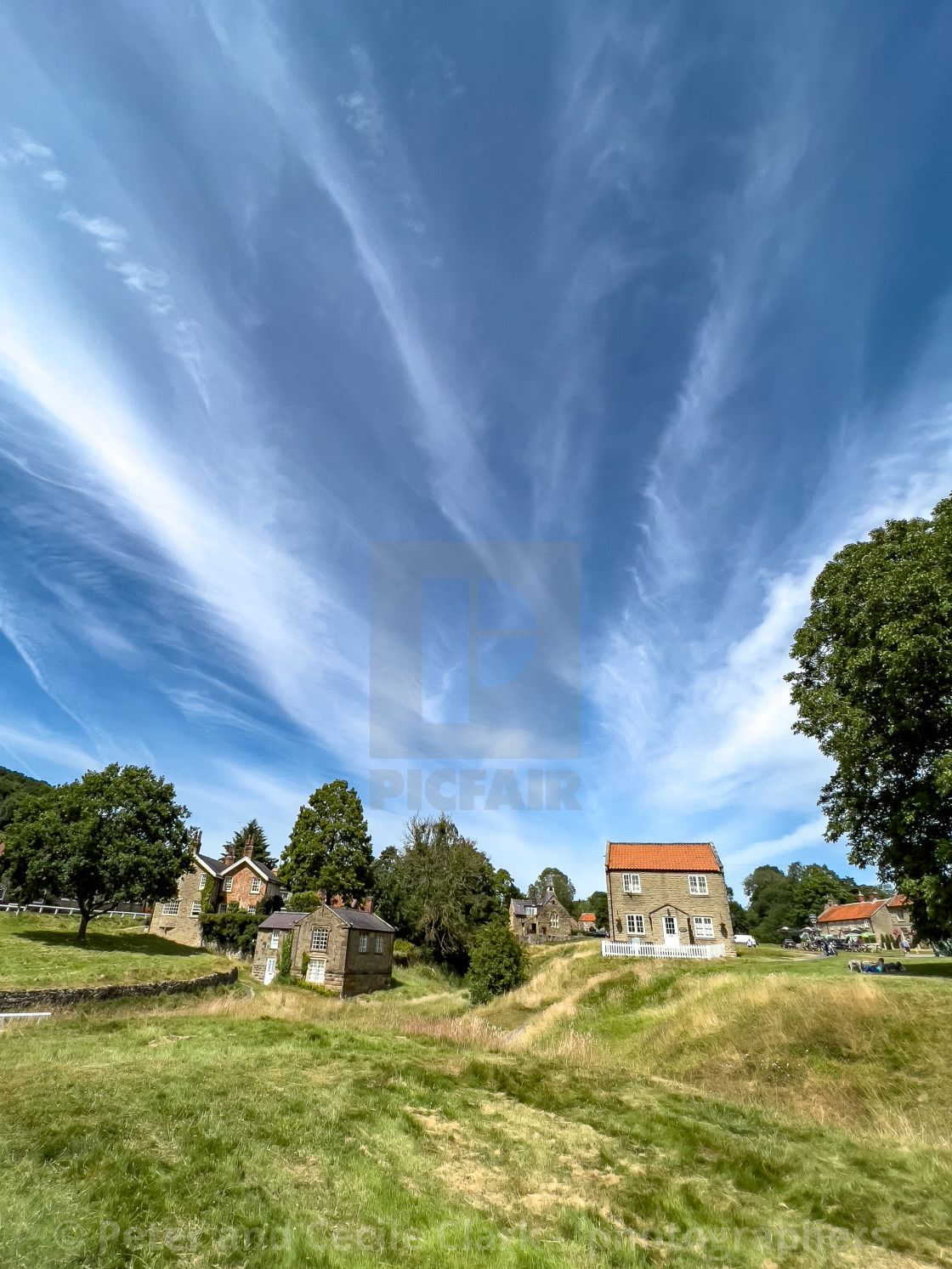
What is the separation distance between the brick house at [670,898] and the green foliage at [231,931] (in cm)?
3341

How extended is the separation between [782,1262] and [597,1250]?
7.83 ft

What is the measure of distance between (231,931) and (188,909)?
644cm

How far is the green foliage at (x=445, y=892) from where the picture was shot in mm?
59250

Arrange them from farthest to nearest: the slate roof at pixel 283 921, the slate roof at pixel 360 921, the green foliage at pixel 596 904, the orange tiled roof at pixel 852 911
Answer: the green foliage at pixel 596 904, the orange tiled roof at pixel 852 911, the slate roof at pixel 283 921, the slate roof at pixel 360 921

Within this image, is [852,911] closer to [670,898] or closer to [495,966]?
[670,898]

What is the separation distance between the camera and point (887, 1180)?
1009 cm

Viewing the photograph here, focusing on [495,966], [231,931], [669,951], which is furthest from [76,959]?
[669,951]

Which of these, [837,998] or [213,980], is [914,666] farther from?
[213,980]

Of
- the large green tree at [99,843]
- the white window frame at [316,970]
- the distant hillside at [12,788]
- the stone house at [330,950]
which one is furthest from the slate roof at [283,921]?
the distant hillside at [12,788]

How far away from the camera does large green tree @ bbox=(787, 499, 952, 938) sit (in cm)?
1975

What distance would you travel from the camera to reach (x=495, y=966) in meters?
37.5

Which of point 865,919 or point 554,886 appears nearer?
point 865,919

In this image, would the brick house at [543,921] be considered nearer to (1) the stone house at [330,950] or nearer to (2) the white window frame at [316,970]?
(1) the stone house at [330,950]

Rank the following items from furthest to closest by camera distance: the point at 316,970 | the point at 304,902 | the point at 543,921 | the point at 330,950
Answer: the point at 543,921, the point at 304,902, the point at 330,950, the point at 316,970
